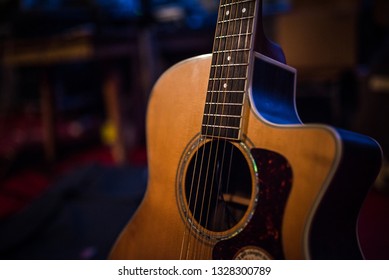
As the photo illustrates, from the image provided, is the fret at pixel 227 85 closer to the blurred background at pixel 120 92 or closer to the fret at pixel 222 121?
the fret at pixel 222 121

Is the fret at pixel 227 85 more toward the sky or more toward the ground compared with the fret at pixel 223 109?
more toward the sky

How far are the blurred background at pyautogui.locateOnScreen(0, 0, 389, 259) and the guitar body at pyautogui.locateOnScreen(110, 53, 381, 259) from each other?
26 cm

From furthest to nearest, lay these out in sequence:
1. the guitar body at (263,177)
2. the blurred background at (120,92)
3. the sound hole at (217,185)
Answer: the blurred background at (120,92), the sound hole at (217,185), the guitar body at (263,177)

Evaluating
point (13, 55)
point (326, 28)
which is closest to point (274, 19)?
point (326, 28)

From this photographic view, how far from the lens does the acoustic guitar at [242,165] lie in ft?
1.42

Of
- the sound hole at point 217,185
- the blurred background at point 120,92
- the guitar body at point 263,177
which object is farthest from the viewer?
the blurred background at point 120,92

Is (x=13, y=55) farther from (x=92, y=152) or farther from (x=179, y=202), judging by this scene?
(x=179, y=202)

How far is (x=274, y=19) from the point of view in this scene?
6.17 ft

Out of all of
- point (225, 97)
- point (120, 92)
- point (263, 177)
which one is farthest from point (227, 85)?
point (120, 92)

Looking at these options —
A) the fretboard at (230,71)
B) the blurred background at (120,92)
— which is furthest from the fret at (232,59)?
the blurred background at (120,92)

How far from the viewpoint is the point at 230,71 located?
0.54 meters

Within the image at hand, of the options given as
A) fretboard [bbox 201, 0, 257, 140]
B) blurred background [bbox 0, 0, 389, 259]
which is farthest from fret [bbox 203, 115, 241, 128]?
blurred background [bbox 0, 0, 389, 259]

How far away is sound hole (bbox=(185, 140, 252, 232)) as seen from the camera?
576 millimetres
